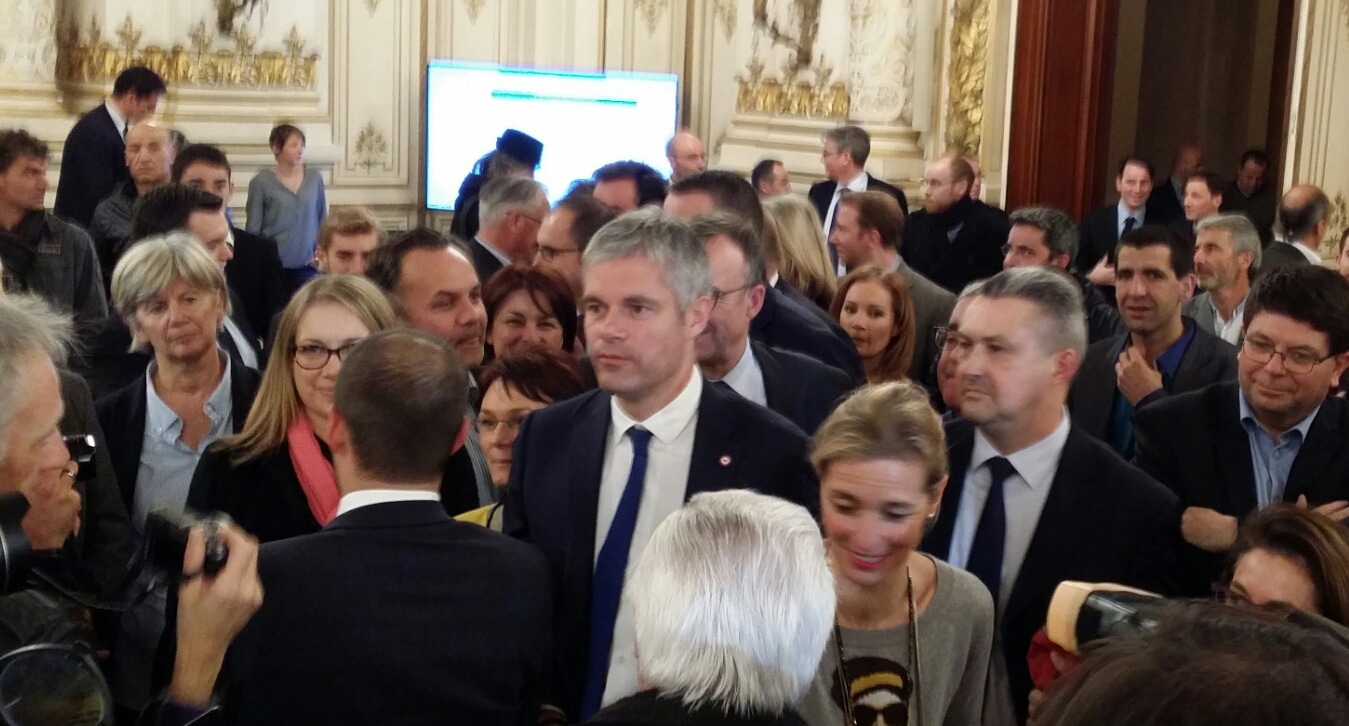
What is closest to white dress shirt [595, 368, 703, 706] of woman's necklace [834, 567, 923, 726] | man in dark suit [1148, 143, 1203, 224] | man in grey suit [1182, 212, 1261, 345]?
woman's necklace [834, 567, 923, 726]

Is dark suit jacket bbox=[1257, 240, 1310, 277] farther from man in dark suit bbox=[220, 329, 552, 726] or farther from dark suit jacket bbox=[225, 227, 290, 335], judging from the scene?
man in dark suit bbox=[220, 329, 552, 726]

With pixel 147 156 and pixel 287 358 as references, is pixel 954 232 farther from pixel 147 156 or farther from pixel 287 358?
pixel 287 358

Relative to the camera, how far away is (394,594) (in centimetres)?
221

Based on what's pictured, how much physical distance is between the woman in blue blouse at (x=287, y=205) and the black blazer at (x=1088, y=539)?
6650 millimetres

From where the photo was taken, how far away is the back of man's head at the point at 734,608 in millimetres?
1892

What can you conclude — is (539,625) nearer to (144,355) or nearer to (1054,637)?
(1054,637)

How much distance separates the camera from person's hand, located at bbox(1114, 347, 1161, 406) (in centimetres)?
409

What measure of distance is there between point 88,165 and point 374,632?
6.01 metres

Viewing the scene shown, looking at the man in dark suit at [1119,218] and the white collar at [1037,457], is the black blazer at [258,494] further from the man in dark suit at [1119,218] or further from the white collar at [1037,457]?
the man in dark suit at [1119,218]

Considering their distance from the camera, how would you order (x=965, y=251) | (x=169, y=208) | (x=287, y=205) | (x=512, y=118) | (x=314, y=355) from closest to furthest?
(x=314, y=355), (x=169, y=208), (x=965, y=251), (x=287, y=205), (x=512, y=118)

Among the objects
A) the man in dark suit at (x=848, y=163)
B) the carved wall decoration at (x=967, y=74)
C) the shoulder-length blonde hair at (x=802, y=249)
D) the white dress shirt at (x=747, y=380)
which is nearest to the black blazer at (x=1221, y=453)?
the white dress shirt at (x=747, y=380)

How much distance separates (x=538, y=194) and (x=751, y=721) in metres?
4.01

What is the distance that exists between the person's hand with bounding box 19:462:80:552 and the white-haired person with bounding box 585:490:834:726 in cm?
89

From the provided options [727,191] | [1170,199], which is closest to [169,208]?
[727,191]
